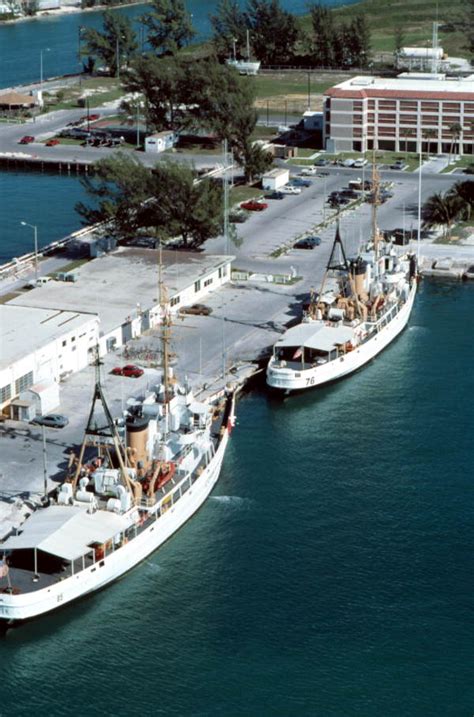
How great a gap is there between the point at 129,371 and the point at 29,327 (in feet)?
25.2

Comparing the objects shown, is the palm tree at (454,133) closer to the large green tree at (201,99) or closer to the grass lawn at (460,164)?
the grass lawn at (460,164)

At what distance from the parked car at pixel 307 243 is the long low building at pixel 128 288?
1211 cm

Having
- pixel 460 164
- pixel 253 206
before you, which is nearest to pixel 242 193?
pixel 253 206

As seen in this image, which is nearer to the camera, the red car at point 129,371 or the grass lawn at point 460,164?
the red car at point 129,371

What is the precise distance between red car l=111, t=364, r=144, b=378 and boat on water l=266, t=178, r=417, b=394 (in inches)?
342

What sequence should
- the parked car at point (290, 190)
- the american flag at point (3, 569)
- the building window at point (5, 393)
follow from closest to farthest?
the american flag at point (3, 569)
the building window at point (5, 393)
the parked car at point (290, 190)

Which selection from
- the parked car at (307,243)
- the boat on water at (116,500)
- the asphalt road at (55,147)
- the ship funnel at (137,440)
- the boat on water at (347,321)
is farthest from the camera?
the asphalt road at (55,147)

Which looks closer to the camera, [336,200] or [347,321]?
[347,321]

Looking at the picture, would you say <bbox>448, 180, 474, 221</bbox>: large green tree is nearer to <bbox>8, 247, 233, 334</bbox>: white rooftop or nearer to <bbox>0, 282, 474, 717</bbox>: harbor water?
<bbox>8, 247, 233, 334</bbox>: white rooftop

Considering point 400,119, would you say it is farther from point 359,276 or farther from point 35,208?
point 359,276

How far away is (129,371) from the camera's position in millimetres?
93000

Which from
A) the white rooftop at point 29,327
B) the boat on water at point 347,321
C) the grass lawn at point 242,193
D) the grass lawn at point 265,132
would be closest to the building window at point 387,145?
the grass lawn at point 265,132

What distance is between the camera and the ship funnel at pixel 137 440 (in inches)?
2948

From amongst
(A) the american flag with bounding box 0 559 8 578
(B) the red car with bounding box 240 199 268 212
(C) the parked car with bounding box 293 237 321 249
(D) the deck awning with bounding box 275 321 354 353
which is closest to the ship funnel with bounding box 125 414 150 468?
(A) the american flag with bounding box 0 559 8 578
